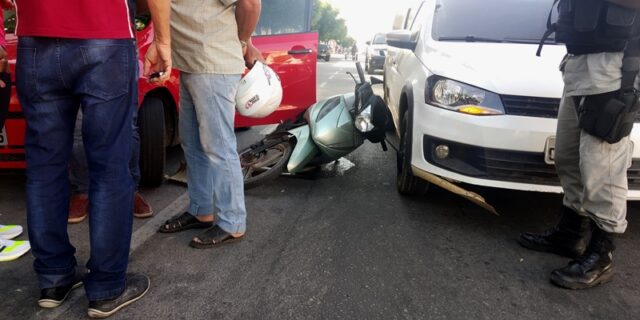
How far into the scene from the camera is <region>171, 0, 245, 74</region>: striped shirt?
248 centimetres

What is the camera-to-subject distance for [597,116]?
2258mm

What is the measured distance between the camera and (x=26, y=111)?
6.25 feet

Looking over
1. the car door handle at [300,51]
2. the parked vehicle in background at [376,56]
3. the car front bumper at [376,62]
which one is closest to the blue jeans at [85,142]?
the car door handle at [300,51]

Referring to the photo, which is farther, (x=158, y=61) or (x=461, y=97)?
(x=461, y=97)

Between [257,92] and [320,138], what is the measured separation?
108 centimetres

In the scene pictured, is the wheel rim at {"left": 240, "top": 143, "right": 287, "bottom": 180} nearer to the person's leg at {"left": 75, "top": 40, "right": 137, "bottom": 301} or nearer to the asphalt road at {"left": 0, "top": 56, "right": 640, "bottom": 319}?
the asphalt road at {"left": 0, "top": 56, "right": 640, "bottom": 319}

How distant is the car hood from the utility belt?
1.54ft

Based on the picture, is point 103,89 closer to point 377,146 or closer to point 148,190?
point 148,190

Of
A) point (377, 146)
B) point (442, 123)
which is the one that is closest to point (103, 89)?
point (442, 123)

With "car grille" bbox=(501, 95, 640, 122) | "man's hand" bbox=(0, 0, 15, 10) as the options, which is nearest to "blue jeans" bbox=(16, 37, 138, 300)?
"man's hand" bbox=(0, 0, 15, 10)

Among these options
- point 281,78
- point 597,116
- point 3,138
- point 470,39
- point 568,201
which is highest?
point 470,39

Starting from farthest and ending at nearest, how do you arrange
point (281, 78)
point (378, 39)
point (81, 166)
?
1. point (378, 39)
2. point (281, 78)
3. point (81, 166)

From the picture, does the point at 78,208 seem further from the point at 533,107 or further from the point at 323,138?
the point at 533,107

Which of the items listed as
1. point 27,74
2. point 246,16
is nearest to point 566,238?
point 246,16
